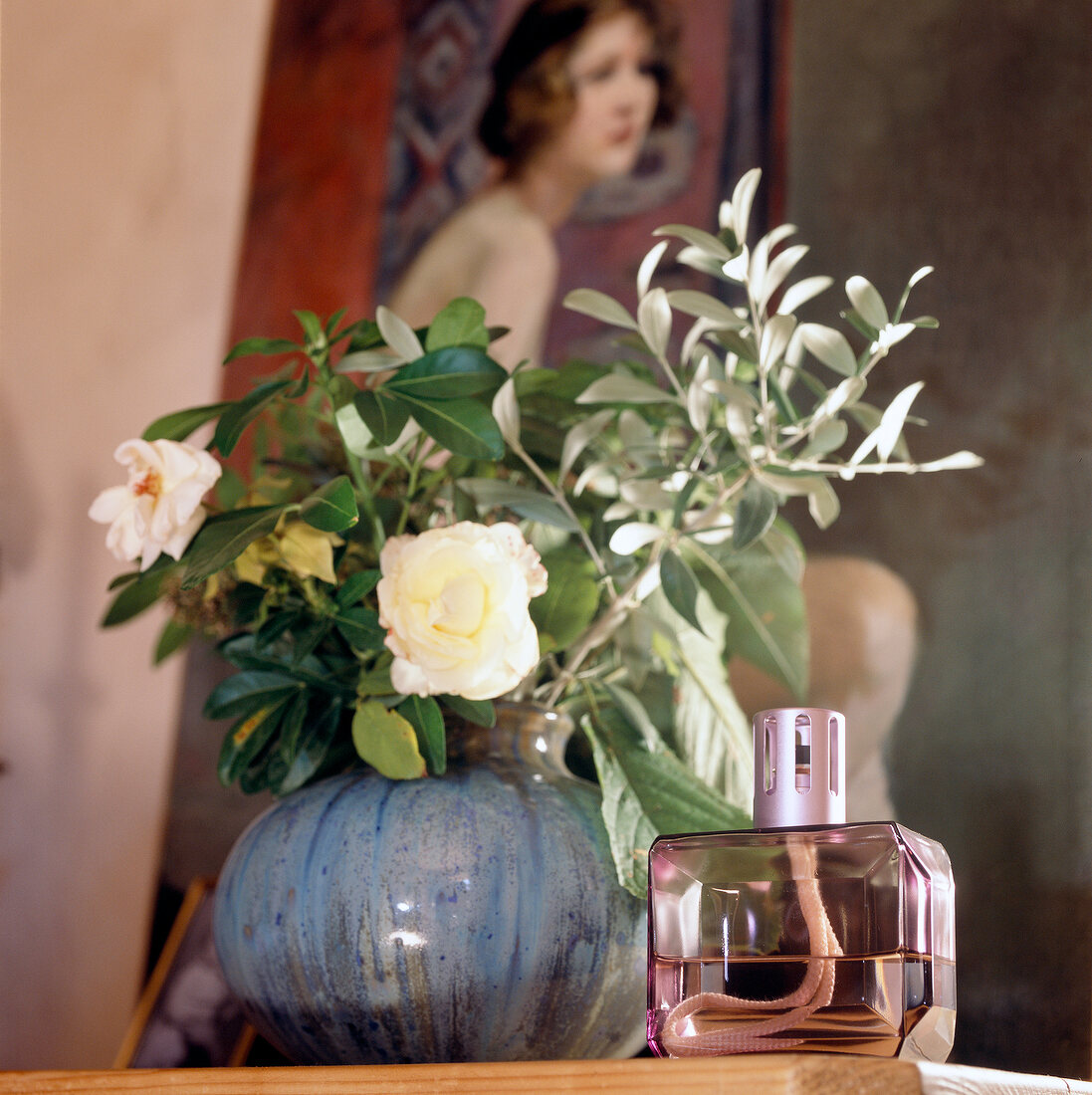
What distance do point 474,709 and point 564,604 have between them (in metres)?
0.08

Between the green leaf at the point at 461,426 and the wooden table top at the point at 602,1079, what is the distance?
0.89 feet

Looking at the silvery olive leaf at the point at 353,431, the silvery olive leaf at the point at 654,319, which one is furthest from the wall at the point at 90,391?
the silvery olive leaf at the point at 654,319

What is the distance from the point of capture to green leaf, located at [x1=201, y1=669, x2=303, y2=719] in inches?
24.5

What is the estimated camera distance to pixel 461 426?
57 cm

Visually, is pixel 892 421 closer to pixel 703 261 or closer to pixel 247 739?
pixel 703 261

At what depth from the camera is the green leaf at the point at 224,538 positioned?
1.76 ft

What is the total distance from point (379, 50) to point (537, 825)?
2.42 ft

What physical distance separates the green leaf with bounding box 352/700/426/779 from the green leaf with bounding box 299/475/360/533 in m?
0.09

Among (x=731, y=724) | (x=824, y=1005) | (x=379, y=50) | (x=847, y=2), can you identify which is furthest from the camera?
(x=379, y=50)

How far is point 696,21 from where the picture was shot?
89 centimetres

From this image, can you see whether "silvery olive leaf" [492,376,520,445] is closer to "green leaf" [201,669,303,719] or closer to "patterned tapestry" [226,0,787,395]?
"green leaf" [201,669,303,719]

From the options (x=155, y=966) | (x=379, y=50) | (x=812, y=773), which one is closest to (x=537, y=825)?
(x=812, y=773)

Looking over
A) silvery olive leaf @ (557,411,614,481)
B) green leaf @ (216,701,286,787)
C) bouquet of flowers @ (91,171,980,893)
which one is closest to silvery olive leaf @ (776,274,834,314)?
bouquet of flowers @ (91,171,980,893)

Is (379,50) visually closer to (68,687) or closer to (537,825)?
(68,687)
